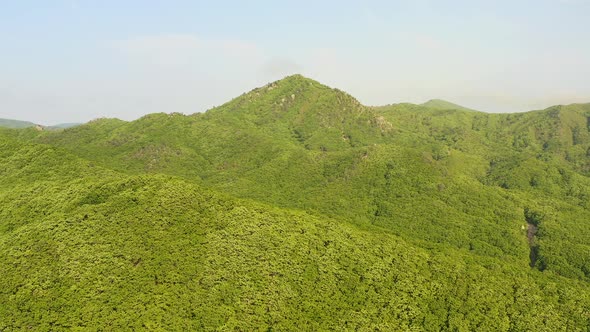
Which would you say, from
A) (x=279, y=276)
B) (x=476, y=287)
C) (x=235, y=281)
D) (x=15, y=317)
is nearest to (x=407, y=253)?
(x=476, y=287)

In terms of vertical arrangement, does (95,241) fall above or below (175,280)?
above

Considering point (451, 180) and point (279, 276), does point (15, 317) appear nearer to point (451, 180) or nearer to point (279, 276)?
point (279, 276)

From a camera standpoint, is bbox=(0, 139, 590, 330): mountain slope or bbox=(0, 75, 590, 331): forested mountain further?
bbox=(0, 75, 590, 331): forested mountain

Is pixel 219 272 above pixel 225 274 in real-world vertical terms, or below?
above

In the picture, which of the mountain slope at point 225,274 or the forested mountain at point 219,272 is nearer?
the mountain slope at point 225,274

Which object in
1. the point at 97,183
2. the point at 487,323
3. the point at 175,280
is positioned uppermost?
the point at 97,183

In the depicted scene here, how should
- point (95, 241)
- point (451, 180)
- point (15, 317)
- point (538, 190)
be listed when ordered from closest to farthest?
1. point (15, 317)
2. point (95, 241)
3. point (451, 180)
4. point (538, 190)

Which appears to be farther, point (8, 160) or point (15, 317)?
point (8, 160)

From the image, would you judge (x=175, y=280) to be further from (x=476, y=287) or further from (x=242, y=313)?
(x=476, y=287)

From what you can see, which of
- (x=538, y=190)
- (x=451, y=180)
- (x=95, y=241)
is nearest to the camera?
(x=95, y=241)

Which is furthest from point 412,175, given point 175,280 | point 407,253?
point 175,280
